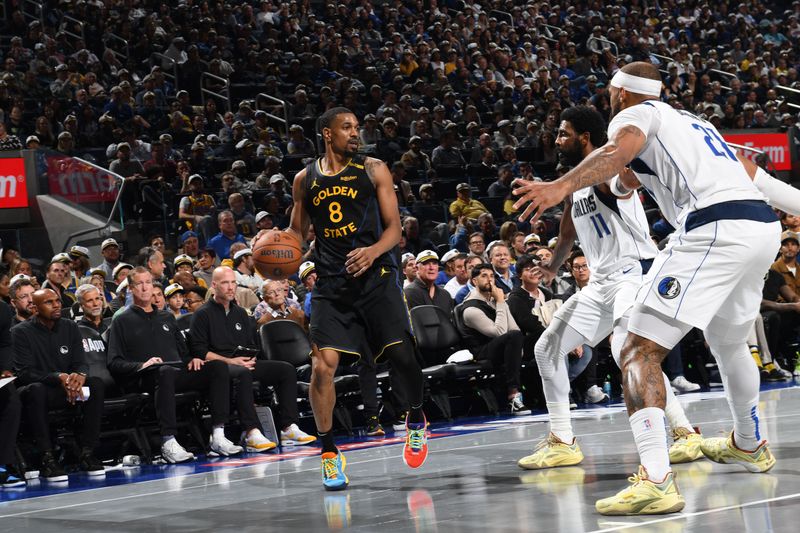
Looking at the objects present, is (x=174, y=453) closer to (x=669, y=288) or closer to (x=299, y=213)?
(x=299, y=213)

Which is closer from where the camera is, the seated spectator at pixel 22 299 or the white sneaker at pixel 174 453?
the white sneaker at pixel 174 453

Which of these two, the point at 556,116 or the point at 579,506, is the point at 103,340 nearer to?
the point at 579,506

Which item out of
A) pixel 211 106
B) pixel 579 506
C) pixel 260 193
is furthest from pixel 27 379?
pixel 211 106

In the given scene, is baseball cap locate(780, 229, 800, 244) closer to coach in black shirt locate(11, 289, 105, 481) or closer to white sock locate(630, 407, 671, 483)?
coach in black shirt locate(11, 289, 105, 481)

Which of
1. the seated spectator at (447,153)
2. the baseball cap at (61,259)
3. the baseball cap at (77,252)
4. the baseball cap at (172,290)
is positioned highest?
the seated spectator at (447,153)

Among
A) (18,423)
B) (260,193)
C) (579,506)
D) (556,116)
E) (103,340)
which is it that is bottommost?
(579,506)

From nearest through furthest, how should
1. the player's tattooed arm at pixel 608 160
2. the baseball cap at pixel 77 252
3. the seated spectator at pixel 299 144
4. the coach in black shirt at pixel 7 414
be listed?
the player's tattooed arm at pixel 608 160, the coach in black shirt at pixel 7 414, the baseball cap at pixel 77 252, the seated spectator at pixel 299 144

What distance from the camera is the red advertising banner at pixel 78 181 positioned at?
13.6 m

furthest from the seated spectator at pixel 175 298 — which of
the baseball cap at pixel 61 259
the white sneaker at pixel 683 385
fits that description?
the white sneaker at pixel 683 385

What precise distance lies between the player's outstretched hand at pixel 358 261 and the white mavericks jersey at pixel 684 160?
6.05ft

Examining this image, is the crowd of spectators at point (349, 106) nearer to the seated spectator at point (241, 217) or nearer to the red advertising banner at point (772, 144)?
the seated spectator at point (241, 217)

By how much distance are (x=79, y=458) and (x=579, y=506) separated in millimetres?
5198

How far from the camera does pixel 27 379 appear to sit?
8.80m

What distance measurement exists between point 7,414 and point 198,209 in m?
6.31
